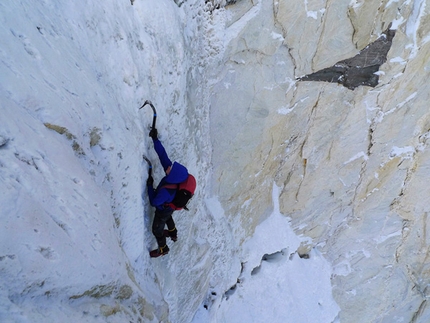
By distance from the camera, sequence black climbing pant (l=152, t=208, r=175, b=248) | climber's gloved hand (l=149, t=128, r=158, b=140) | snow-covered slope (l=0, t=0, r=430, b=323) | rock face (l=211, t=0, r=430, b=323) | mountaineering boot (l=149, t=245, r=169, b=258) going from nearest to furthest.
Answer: snow-covered slope (l=0, t=0, r=430, b=323) → climber's gloved hand (l=149, t=128, r=158, b=140) → black climbing pant (l=152, t=208, r=175, b=248) → mountaineering boot (l=149, t=245, r=169, b=258) → rock face (l=211, t=0, r=430, b=323)

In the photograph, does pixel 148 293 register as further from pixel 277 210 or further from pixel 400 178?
pixel 400 178

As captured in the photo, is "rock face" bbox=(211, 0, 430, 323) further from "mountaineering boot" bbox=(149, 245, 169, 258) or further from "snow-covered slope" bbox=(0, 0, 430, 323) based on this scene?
"mountaineering boot" bbox=(149, 245, 169, 258)

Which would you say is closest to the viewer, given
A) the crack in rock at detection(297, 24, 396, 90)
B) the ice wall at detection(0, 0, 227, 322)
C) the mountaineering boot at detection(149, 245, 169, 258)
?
the ice wall at detection(0, 0, 227, 322)

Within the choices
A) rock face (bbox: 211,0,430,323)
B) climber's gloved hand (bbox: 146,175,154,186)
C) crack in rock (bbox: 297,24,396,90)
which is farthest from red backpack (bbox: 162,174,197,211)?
crack in rock (bbox: 297,24,396,90)

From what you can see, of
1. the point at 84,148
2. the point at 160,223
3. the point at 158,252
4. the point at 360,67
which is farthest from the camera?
the point at 360,67

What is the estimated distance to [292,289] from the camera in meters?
6.21

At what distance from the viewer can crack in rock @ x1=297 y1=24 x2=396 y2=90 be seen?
4867 mm

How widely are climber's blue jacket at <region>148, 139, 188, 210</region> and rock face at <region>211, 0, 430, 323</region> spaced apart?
163 cm

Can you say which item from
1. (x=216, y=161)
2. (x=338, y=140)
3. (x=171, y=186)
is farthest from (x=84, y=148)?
(x=338, y=140)

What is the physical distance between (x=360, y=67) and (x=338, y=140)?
1298 millimetres

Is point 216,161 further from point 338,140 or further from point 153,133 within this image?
point 338,140

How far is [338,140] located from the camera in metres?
5.70

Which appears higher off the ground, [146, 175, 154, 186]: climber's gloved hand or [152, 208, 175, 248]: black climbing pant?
[146, 175, 154, 186]: climber's gloved hand

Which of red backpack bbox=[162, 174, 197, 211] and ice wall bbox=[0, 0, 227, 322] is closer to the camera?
ice wall bbox=[0, 0, 227, 322]
